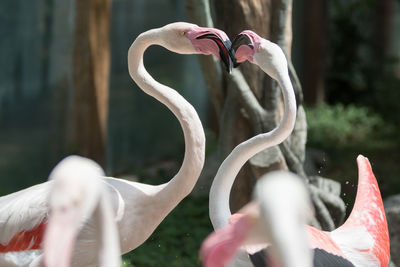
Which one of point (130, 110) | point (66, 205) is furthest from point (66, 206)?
point (130, 110)

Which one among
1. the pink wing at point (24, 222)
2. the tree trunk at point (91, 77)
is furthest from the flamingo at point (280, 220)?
the tree trunk at point (91, 77)

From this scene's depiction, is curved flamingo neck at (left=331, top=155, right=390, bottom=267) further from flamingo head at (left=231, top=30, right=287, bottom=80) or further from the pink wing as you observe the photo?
the pink wing

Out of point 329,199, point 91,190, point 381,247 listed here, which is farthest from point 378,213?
point 91,190

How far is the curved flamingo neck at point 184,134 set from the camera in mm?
3277

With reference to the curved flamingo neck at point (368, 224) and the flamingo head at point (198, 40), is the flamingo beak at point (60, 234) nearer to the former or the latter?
the flamingo head at point (198, 40)

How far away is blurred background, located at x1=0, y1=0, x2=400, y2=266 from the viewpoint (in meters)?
6.02

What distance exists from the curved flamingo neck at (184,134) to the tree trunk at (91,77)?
2.78 metres

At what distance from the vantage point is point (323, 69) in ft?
35.9

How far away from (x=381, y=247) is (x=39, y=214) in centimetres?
154

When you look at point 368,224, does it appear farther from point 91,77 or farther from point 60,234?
point 91,77

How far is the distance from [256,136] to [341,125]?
6885 mm

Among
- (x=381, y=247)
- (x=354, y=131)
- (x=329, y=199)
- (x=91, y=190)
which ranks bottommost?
(x=354, y=131)

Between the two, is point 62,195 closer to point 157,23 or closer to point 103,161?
point 103,161

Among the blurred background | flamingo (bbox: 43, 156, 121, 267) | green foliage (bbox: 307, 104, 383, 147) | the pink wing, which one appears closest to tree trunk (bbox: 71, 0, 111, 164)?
the blurred background
